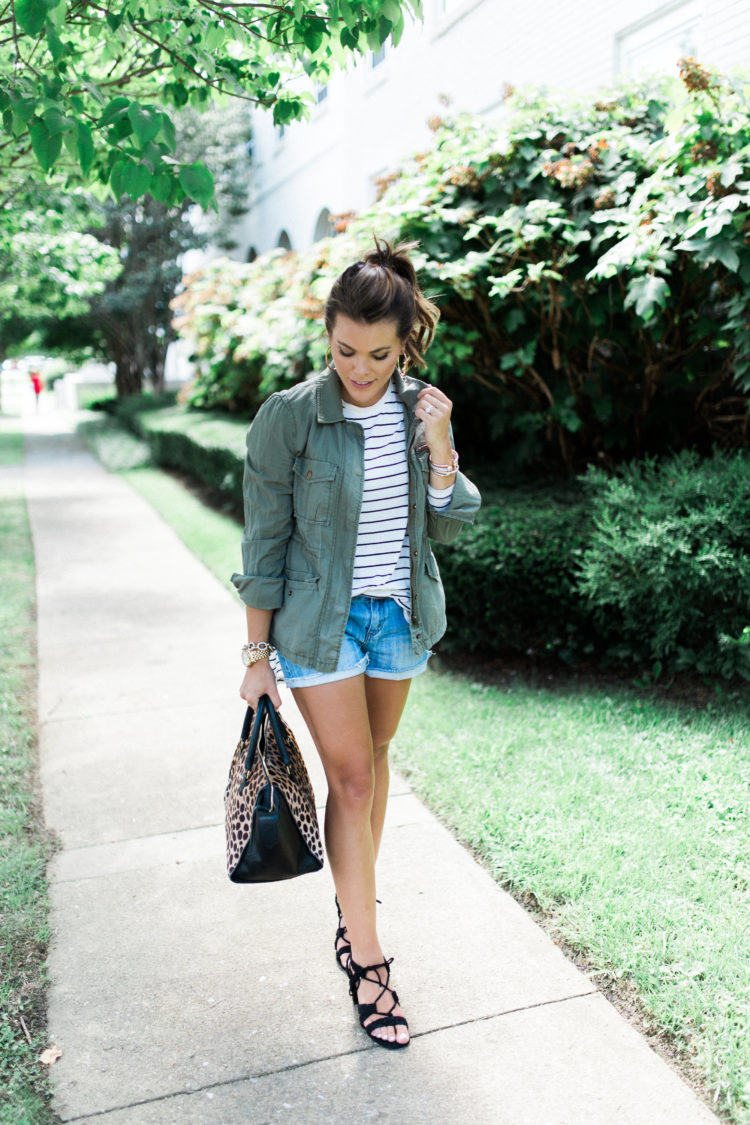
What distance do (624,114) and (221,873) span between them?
186 inches

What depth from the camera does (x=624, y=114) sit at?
5535 mm

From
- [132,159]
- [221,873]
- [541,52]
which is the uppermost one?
[541,52]

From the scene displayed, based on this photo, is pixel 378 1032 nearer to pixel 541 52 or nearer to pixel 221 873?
pixel 221 873

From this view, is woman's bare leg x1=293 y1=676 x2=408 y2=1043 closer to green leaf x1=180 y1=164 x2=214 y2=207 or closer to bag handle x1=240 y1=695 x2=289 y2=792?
bag handle x1=240 y1=695 x2=289 y2=792

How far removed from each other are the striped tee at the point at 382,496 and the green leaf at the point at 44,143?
1.28 m

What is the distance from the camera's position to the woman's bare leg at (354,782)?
2.40 m

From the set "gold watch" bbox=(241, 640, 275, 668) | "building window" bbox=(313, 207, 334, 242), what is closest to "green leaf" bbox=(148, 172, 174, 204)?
"gold watch" bbox=(241, 640, 275, 668)

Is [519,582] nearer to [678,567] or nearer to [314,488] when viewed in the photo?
[678,567]

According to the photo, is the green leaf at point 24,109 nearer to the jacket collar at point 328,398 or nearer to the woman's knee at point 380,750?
the jacket collar at point 328,398

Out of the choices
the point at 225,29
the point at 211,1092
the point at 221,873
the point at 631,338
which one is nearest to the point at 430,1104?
the point at 211,1092

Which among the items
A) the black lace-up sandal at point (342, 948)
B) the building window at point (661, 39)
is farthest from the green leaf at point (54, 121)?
the building window at point (661, 39)

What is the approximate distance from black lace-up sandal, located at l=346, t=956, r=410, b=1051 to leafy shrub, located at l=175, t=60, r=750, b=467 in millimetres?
3114

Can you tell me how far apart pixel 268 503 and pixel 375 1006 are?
1.35m

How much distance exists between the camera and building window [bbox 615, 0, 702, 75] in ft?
22.3
